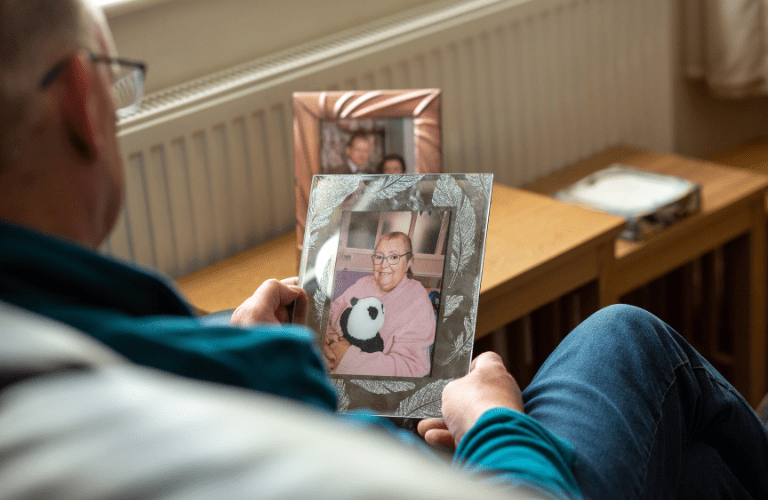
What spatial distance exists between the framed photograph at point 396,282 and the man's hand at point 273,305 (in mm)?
13

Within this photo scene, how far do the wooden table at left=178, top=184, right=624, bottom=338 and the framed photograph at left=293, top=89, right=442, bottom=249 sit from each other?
16 cm

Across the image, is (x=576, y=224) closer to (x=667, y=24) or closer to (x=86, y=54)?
(x=667, y=24)

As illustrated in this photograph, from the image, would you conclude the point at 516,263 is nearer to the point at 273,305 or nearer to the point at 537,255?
the point at 537,255

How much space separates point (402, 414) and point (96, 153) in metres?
0.51

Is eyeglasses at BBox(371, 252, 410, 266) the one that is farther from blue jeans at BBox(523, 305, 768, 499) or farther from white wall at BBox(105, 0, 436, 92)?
white wall at BBox(105, 0, 436, 92)

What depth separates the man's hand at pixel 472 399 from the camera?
813 mm

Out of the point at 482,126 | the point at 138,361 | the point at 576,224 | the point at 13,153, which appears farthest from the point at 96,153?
the point at 482,126

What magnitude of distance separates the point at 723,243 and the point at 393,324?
42.5 inches

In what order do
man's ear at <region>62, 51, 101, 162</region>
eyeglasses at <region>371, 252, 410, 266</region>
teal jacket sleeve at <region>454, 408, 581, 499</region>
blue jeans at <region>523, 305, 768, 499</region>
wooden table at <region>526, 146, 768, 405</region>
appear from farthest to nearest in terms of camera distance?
1. wooden table at <region>526, 146, 768, 405</region>
2. eyeglasses at <region>371, 252, 410, 266</region>
3. blue jeans at <region>523, 305, 768, 499</region>
4. teal jacket sleeve at <region>454, 408, 581, 499</region>
5. man's ear at <region>62, 51, 101, 162</region>

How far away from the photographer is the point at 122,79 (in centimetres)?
61

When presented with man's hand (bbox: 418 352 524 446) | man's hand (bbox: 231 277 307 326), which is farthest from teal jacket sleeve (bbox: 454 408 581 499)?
man's hand (bbox: 231 277 307 326)

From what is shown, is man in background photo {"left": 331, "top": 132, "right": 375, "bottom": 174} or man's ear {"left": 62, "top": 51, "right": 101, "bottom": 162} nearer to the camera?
man's ear {"left": 62, "top": 51, "right": 101, "bottom": 162}

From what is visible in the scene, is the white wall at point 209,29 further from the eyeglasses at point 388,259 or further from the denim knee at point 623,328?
the denim knee at point 623,328

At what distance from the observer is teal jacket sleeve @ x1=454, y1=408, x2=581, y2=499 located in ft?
2.16
